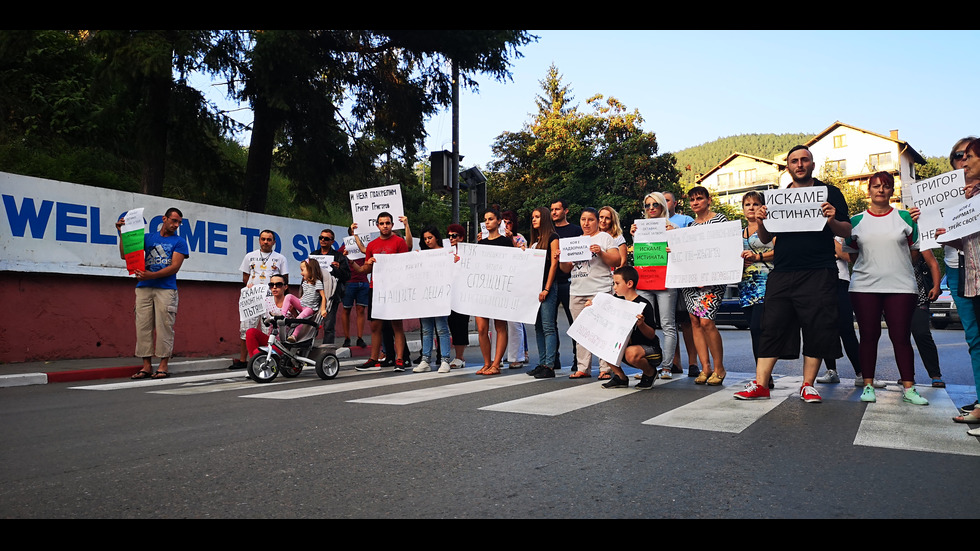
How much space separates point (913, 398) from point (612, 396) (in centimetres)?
254

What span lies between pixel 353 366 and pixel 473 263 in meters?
2.44

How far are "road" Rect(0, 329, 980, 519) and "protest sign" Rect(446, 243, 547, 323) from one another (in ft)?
7.65

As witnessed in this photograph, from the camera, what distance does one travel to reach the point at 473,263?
9930mm

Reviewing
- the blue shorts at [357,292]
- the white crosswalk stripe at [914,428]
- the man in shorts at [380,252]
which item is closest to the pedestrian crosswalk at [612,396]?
the white crosswalk stripe at [914,428]

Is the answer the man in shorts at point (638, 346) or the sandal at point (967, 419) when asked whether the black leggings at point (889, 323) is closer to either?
the sandal at point (967, 419)

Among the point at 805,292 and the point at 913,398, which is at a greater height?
the point at 805,292

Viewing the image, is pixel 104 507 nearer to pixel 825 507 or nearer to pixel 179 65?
pixel 825 507

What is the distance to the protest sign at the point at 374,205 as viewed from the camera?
1109cm

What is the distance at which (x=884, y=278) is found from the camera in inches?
255

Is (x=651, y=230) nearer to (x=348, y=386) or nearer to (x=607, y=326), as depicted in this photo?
(x=607, y=326)

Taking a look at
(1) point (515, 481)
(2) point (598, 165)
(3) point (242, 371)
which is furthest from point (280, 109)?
(2) point (598, 165)

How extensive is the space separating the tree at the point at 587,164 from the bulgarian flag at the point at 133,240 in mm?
34761

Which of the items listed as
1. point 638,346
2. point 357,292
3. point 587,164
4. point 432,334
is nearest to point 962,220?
point 638,346
